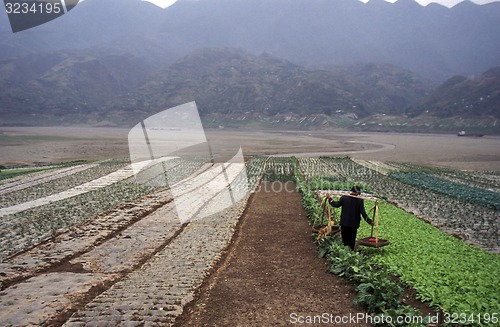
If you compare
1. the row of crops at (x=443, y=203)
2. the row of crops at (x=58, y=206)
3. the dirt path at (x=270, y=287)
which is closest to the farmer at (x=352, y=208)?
the dirt path at (x=270, y=287)

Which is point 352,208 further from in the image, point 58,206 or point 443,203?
point 58,206

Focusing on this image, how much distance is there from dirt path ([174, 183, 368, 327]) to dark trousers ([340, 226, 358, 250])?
3.20ft

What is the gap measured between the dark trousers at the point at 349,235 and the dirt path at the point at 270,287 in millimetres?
975

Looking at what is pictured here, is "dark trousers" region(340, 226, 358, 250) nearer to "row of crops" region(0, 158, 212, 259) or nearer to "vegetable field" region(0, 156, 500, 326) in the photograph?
"vegetable field" region(0, 156, 500, 326)

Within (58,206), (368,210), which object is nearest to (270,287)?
(368,210)

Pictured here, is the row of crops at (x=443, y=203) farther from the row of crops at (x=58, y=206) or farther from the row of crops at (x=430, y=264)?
the row of crops at (x=58, y=206)

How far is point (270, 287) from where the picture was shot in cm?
1011

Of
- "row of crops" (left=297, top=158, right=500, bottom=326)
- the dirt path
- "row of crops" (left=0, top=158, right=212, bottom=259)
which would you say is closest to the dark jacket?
"row of crops" (left=297, top=158, right=500, bottom=326)

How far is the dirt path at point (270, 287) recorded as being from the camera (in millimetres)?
8445

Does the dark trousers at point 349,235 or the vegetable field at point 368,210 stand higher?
the dark trousers at point 349,235

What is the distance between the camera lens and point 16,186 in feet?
98.6

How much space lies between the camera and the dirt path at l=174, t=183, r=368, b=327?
8445mm

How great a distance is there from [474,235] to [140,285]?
1322cm

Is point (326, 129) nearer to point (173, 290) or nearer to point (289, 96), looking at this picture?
point (289, 96)
